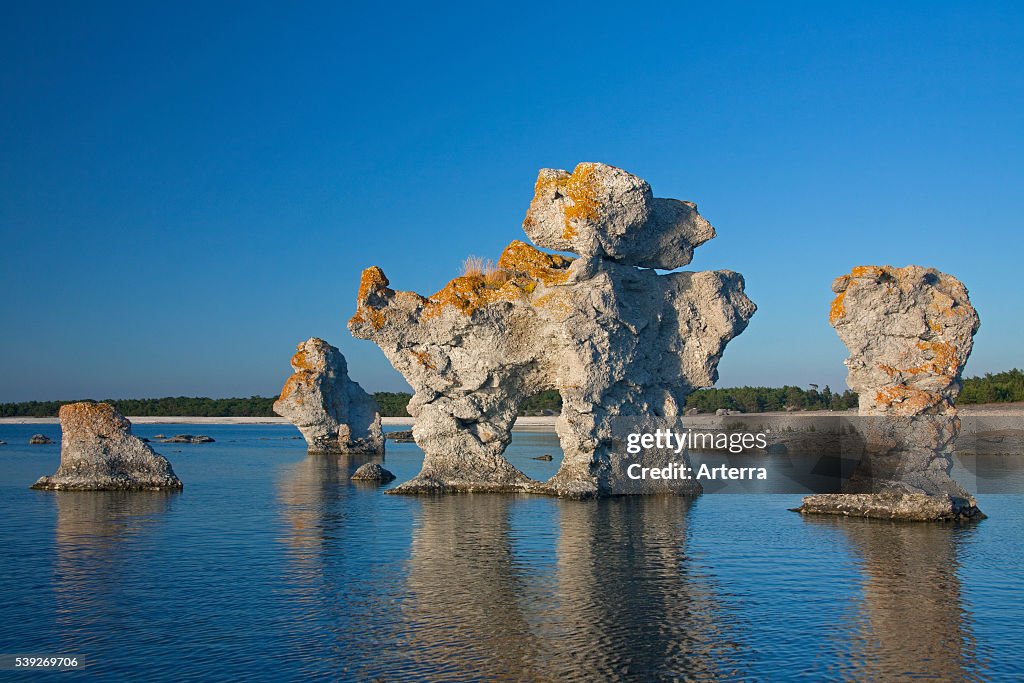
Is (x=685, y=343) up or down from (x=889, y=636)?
up

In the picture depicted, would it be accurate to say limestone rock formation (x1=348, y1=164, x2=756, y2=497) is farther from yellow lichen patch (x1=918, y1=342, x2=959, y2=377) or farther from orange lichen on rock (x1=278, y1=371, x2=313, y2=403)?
orange lichen on rock (x1=278, y1=371, x2=313, y2=403)

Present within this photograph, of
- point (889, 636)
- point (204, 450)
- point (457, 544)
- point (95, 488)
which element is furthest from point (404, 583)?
point (204, 450)

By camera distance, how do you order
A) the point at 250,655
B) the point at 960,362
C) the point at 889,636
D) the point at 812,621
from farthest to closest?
the point at 960,362 → the point at 812,621 → the point at 889,636 → the point at 250,655

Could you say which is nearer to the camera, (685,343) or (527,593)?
(527,593)

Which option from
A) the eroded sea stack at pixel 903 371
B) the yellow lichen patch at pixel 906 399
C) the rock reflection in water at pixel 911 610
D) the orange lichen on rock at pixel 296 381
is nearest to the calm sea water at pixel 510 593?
the rock reflection in water at pixel 911 610

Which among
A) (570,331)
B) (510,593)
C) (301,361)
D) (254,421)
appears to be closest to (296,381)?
(301,361)

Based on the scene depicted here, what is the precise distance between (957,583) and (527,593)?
26.1 ft

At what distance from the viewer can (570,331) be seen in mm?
30094

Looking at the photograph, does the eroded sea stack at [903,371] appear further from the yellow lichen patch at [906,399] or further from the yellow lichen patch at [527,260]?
the yellow lichen patch at [527,260]

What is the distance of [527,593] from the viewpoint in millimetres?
16594

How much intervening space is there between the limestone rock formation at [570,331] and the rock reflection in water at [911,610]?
985 centimetres

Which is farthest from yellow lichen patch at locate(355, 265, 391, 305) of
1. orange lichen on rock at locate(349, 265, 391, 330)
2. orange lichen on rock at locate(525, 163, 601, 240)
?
orange lichen on rock at locate(525, 163, 601, 240)

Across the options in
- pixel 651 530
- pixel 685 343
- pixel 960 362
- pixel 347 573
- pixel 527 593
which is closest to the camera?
pixel 527 593

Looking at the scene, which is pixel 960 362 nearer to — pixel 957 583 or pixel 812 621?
pixel 957 583
